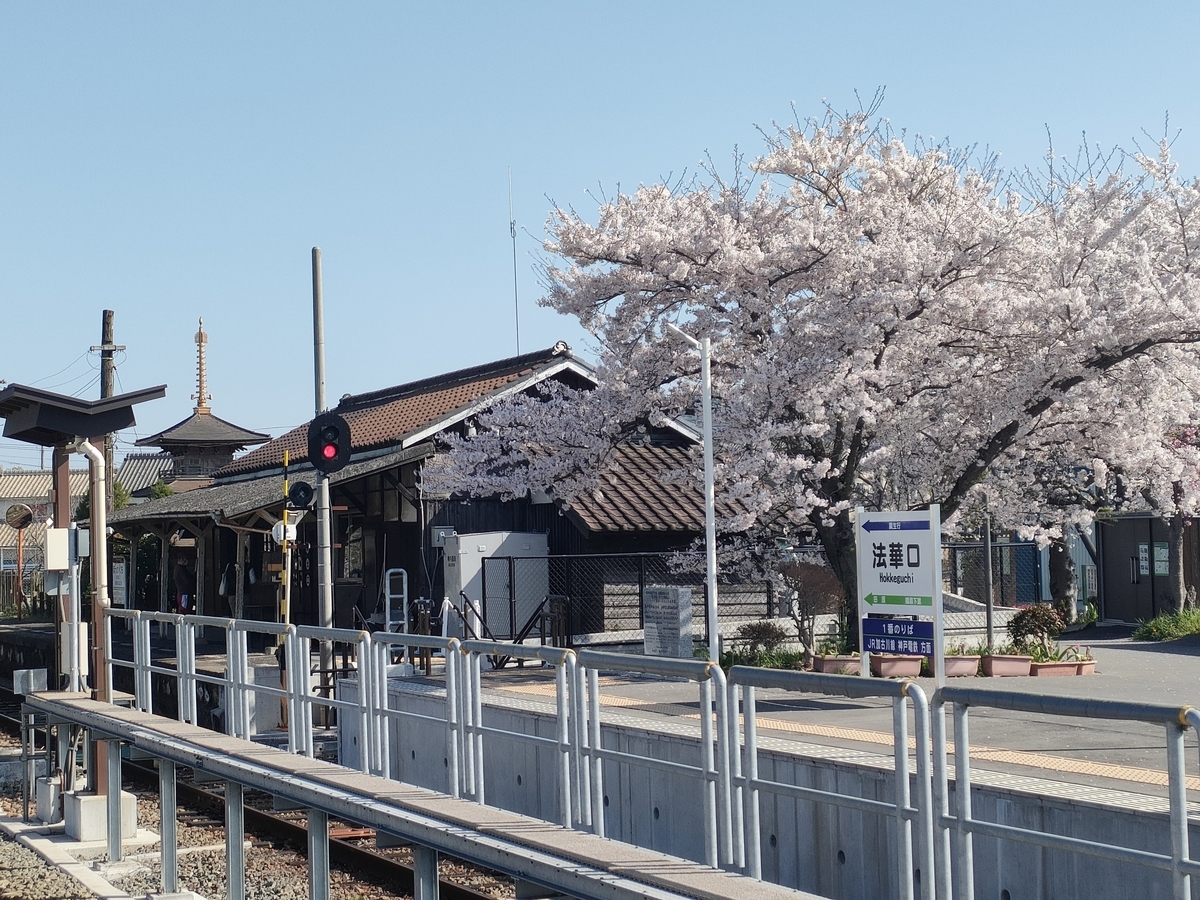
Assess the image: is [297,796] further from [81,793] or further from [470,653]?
[81,793]

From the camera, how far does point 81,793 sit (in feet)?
41.9

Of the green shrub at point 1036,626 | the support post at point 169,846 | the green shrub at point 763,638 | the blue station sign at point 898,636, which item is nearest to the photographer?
the support post at point 169,846

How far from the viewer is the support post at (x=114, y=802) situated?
39.2ft

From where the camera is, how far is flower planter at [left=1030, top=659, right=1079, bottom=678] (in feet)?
54.7

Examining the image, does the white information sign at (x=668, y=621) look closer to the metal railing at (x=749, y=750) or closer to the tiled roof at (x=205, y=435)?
the metal railing at (x=749, y=750)

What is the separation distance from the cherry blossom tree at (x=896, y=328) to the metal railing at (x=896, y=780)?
36.9 feet

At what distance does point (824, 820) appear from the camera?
883cm

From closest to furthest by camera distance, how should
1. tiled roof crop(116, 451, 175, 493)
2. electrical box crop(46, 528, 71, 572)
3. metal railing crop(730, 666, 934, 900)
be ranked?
1. metal railing crop(730, 666, 934, 900)
2. electrical box crop(46, 528, 71, 572)
3. tiled roof crop(116, 451, 175, 493)

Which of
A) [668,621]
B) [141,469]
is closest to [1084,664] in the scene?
[668,621]

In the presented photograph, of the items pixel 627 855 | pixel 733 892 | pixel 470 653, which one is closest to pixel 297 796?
pixel 470 653

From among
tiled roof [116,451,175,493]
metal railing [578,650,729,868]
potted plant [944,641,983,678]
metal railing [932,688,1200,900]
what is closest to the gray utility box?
potted plant [944,641,983,678]

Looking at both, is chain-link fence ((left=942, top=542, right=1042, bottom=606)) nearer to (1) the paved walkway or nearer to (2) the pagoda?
(1) the paved walkway

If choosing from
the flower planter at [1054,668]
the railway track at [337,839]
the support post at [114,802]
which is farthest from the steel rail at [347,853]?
the flower planter at [1054,668]

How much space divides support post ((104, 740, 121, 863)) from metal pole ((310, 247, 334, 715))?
4.45 meters
